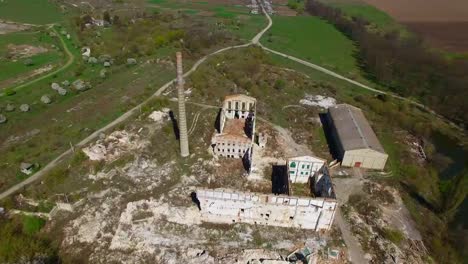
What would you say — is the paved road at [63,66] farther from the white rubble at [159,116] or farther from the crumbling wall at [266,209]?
the crumbling wall at [266,209]

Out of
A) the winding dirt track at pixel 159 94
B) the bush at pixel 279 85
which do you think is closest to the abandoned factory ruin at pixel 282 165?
the winding dirt track at pixel 159 94

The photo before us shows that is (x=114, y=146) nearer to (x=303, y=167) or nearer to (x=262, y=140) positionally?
(x=262, y=140)

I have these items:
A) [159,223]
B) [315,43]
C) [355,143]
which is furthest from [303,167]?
[315,43]

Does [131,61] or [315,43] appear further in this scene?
[315,43]

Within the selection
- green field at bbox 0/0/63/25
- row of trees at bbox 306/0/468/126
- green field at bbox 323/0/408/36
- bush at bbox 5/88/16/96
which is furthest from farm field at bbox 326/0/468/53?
green field at bbox 0/0/63/25

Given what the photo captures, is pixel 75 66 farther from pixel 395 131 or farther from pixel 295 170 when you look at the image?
pixel 395 131

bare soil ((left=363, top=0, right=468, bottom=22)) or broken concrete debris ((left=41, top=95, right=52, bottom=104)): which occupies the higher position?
bare soil ((left=363, top=0, right=468, bottom=22))

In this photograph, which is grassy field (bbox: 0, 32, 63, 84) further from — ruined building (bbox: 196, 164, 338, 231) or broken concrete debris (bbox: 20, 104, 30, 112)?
ruined building (bbox: 196, 164, 338, 231)

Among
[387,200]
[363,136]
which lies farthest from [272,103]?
[387,200]
